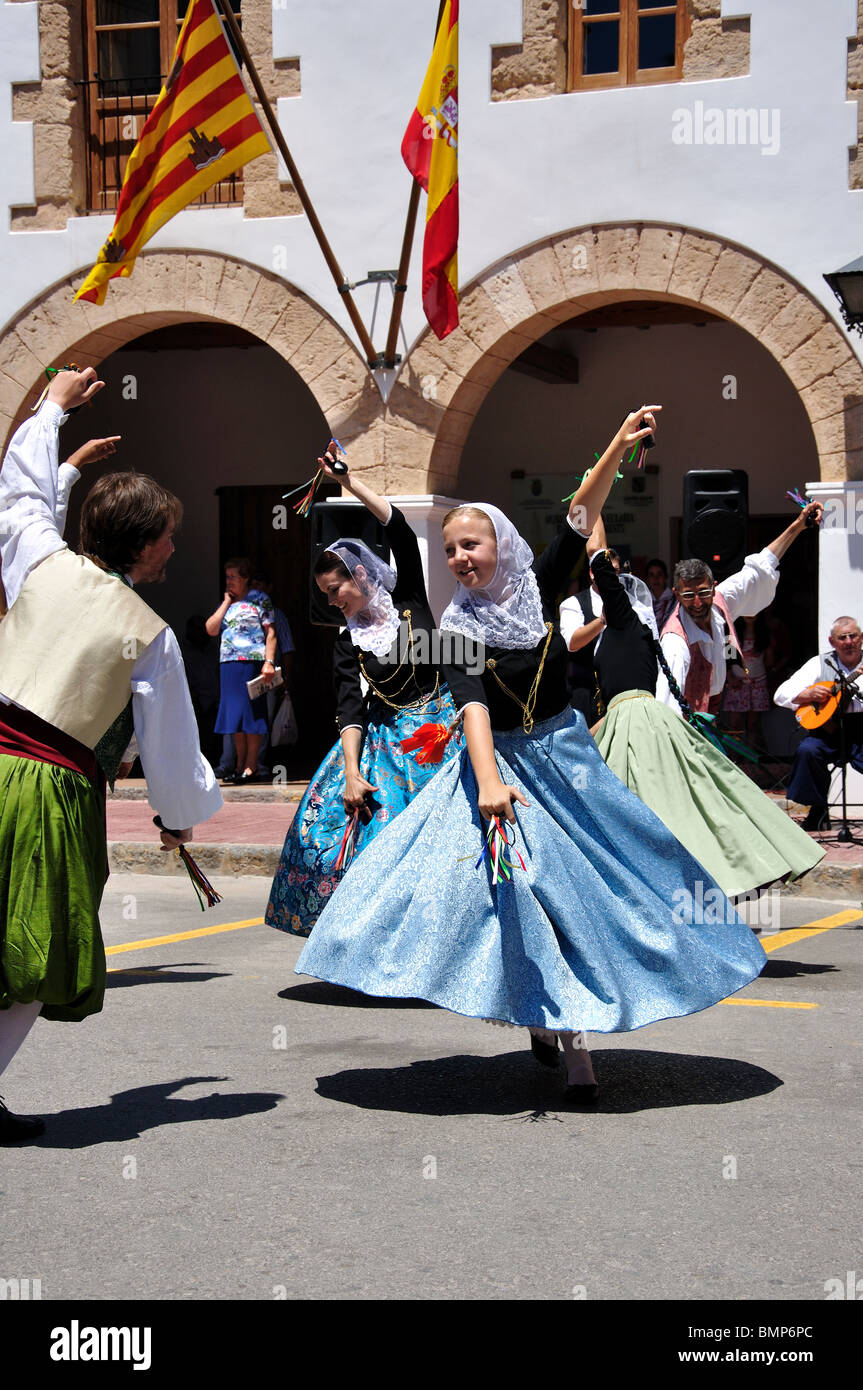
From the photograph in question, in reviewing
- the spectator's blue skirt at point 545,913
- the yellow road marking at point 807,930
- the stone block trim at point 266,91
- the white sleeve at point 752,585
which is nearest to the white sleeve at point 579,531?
the spectator's blue skirt at point 545,913

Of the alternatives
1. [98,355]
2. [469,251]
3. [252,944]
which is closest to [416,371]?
[469,251]

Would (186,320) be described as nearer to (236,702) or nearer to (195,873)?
(236,702)

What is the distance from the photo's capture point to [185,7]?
531 inches

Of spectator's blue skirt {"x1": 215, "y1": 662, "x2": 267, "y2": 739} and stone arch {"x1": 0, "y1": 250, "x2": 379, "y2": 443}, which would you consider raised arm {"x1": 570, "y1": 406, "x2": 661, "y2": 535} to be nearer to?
stone arch {"x1": 0, "y1": 250, "x2": 379, "y2": 443}

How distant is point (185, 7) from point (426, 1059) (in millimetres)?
10776

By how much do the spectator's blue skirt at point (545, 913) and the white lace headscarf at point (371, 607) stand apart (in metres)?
1.59

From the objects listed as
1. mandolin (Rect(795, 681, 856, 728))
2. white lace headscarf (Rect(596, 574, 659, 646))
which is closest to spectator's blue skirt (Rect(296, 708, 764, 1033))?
white lace headscarf (Rect(596, 574, 659, 646))

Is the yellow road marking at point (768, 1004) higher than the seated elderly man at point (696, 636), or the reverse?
the seated elderly man at point (696, 636)

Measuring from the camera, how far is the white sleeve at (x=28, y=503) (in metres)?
4.36

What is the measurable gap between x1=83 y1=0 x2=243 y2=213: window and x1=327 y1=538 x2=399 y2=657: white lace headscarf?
8.12 m

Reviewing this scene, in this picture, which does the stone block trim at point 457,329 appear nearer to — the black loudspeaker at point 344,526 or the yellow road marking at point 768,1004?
the black loudspeaker at point 344,526

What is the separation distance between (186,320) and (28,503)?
31.6 ft

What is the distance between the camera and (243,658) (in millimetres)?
13906

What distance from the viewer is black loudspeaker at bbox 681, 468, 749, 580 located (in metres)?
10.3
